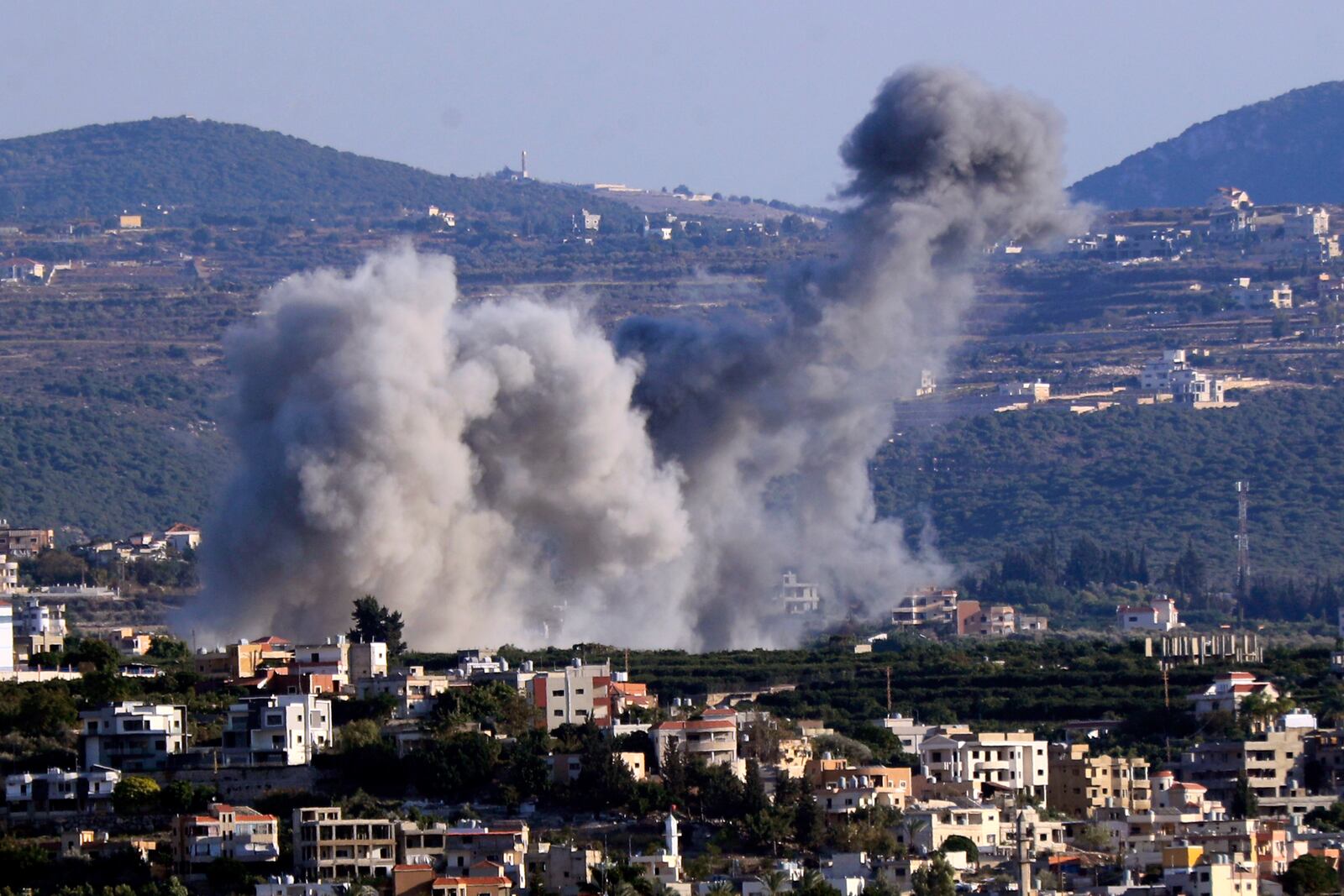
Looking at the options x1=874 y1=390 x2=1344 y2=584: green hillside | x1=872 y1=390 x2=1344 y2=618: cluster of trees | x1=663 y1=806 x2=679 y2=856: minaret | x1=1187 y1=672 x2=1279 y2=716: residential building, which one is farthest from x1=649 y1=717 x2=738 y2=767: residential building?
x1=874 y1=390 x2=1344 y2=584: green hillside

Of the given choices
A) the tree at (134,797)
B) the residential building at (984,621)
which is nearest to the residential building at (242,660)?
the tree at (134,797)

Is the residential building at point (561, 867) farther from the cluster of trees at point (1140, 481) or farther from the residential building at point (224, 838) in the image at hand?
the cluster of trees at point (1140, 481)

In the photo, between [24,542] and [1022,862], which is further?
[24,542]

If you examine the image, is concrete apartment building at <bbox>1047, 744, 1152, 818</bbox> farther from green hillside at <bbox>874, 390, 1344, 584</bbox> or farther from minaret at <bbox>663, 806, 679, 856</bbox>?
green hillside at <bbox>874, 390, 1344, 584</bbox>

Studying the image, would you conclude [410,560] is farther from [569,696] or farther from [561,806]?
[561,806]

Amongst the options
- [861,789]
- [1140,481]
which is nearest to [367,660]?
[861,789]

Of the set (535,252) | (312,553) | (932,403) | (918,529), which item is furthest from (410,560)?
(535,252)

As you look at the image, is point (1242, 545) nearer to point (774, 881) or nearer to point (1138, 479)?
point (1138, 479)
